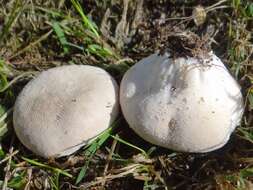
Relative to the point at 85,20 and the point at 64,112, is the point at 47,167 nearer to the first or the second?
the point at 64,112

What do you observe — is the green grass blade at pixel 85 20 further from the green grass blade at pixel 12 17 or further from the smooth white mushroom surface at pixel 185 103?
the smooth white mushroom surface at pixel 185 103

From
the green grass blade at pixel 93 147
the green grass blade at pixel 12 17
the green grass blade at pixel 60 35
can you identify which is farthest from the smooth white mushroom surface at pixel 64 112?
the green grass blade at pixel 12 17

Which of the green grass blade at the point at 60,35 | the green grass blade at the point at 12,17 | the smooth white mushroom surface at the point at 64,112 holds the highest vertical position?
the green grass blade at the point at 12,17

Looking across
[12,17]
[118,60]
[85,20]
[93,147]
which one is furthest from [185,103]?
[12,17]

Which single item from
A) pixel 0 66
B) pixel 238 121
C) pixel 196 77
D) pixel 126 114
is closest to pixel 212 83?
pixel 196 77

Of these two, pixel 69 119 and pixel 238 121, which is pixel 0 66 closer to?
pixel 69 119

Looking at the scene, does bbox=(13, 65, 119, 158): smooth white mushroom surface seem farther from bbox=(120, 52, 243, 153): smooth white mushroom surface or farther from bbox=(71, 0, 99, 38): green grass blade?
bbox=(71, 0, 99, 38): green grass blade
